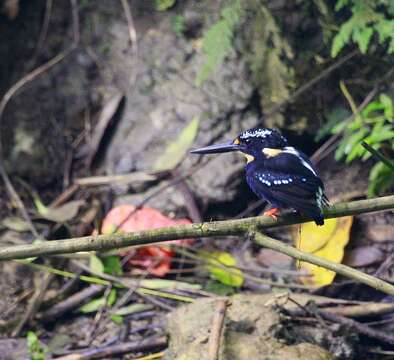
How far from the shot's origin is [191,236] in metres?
2.46

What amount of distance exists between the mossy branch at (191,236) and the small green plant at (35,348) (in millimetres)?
1197

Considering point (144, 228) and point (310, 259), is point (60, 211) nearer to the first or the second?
point (144, 228)

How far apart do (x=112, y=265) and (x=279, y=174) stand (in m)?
1.48

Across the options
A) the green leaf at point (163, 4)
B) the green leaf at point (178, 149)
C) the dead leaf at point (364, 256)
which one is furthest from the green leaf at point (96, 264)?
the green leaf at point (163, 4)

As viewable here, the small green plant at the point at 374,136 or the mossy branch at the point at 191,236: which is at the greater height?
the mossy branch at the point at 191,236

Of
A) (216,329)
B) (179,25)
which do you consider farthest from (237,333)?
(179,25)

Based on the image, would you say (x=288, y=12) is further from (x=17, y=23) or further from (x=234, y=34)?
(x=17, y=23)

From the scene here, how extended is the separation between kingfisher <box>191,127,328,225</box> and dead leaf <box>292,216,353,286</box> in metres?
0.85

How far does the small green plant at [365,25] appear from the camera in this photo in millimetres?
3758

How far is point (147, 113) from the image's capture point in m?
4.69

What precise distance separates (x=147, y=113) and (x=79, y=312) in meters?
1.57

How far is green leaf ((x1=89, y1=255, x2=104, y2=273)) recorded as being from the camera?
12.6ft

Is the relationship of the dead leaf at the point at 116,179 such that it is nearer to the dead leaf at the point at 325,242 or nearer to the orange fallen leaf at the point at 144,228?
the orange fallen leaf at the point at 144,228

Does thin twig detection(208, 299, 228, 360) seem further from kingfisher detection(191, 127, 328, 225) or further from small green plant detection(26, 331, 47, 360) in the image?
small green plant detection(26, 331, 47, 360)
